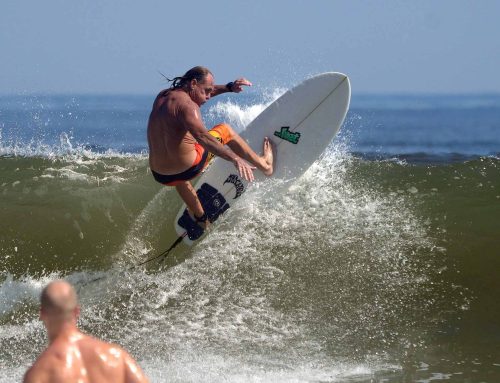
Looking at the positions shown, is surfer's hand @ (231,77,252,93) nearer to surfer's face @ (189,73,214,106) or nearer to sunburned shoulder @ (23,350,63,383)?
surfer's face @ (189,73,214,106)

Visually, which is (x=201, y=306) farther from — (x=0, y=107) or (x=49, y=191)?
(x=0, y=107)

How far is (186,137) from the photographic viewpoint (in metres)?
7.11

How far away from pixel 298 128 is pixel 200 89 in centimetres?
143

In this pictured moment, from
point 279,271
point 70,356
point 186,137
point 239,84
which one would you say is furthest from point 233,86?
point 70,356

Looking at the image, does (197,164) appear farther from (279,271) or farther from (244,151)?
(279,271)

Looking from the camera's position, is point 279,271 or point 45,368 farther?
point 279,271

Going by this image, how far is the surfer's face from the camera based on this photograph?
7.04 m

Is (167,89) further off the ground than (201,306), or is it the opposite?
(167,89)

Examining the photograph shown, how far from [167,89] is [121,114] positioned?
22.8 metres

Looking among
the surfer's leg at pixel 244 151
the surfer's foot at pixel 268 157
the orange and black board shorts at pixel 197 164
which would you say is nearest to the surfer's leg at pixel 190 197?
the orange and black board shorts at pixel 197 164

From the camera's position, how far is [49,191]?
10438 millimetres

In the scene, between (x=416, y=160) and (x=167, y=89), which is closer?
(x=167, y=89)

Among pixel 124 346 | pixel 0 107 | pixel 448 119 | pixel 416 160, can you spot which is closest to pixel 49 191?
pixel 124 346

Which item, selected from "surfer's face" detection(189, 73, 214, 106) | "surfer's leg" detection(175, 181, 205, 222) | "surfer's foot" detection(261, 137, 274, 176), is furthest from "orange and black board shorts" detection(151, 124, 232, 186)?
"surfer's foot" detection(261, 137, 274, 176)
